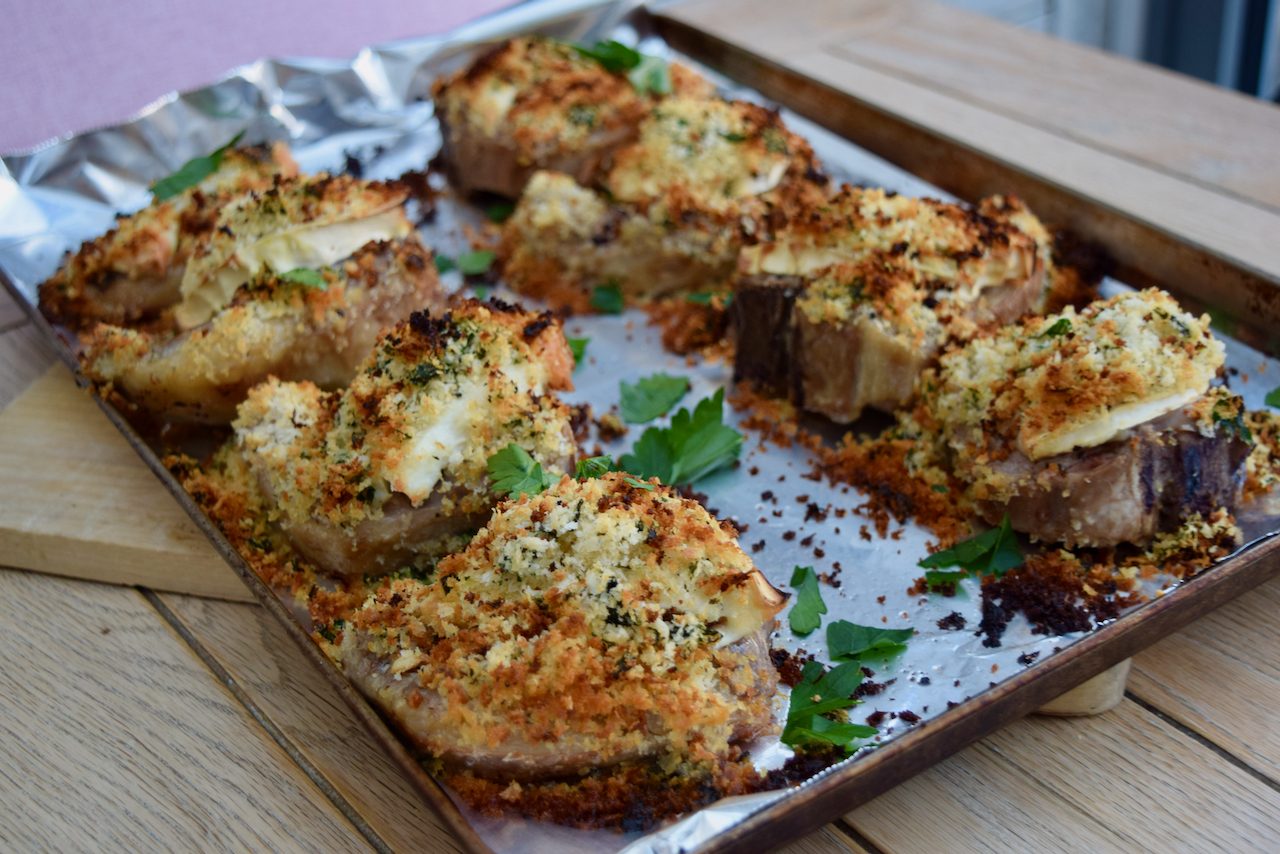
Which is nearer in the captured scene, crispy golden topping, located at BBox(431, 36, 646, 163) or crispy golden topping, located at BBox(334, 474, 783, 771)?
crispy golden topping, located at BBox(334, 474, 783, 771)

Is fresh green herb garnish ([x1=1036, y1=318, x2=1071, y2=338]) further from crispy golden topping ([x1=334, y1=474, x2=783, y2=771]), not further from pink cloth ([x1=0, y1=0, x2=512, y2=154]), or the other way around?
pink cloth ([x1=0, y1=0, x2=512, y2=154])

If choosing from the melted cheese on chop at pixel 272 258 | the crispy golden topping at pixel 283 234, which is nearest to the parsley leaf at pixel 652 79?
the crispy golden topping at pixel 283 234

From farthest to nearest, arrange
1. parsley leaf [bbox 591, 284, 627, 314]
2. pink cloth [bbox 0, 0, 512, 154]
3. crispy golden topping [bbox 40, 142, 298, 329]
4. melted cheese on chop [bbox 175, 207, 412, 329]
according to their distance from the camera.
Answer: pink cloth [bbox 0, 0, 512, 154], parsley leaf [bbox 591, 284, 627, 314], crispy golden topping [bbox 40, 142, 298, 329], melted cheese on chop [bbox 175, 207, 412, 329]

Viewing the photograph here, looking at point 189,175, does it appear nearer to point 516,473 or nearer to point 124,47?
point 516,473

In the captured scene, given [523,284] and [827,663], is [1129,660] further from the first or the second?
[523,284]

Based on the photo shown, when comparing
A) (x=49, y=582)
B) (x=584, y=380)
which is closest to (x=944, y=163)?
(x=584, y=380)

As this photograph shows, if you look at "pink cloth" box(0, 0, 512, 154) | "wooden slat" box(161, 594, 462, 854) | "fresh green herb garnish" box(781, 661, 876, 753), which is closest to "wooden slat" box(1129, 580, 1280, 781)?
"fresh green herb garnish" box(781, 661, 876, 753)
